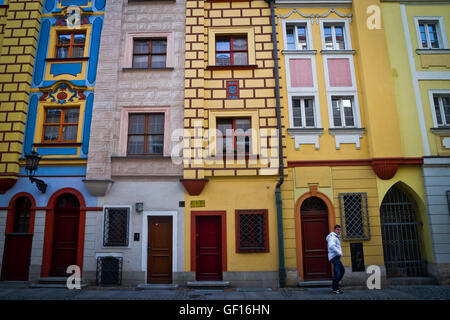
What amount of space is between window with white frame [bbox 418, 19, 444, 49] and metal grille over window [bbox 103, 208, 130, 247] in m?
13.7

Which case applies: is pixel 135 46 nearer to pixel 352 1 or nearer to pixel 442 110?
pixel 352 1

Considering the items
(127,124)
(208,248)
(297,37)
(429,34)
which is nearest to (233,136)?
(127,124)

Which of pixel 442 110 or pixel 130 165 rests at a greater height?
pixel 442 110

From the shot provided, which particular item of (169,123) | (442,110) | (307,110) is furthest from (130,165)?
A: (442,110)

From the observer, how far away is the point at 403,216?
34.8ft

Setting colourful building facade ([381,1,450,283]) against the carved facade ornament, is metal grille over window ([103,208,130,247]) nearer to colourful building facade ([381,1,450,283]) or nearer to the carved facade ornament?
the carved facade ornament

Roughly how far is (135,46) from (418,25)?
39.0 feet

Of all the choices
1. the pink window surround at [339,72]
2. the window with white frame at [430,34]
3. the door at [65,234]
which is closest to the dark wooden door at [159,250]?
the door at [65,234]

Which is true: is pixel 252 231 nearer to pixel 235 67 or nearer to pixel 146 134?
pixel 146 134

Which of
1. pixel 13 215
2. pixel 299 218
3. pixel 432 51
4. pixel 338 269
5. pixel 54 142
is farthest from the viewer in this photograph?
pixel 432 51

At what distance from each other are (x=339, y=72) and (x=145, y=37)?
816 centimetres

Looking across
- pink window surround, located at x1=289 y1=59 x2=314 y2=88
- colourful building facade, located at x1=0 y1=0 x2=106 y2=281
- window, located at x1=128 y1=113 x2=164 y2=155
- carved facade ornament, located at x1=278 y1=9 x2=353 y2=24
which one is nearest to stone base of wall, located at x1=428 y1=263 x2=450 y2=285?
pink window surround, located at x1=289 y1=59 x2=314 y2=88

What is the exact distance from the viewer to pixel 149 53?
37.9 ft

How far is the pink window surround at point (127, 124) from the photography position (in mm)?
10617
